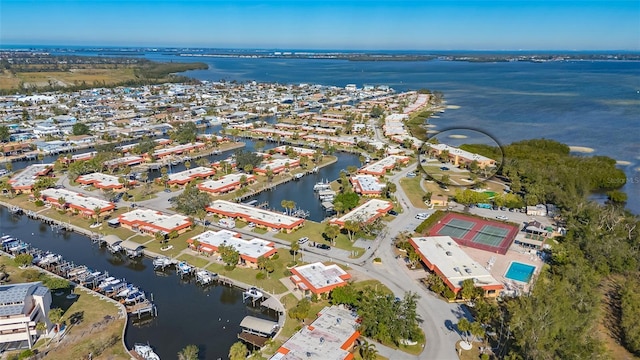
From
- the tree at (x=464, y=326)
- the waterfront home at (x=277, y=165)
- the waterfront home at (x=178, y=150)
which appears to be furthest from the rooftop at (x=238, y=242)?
the waterfront home at (x=178, y=150)

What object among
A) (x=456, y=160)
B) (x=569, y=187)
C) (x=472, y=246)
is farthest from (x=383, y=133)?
(x=472, y=246)

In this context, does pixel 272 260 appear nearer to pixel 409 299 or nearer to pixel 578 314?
pixel 409 299

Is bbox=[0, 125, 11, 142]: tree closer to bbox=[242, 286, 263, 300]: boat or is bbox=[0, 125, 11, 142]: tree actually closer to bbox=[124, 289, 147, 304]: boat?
bbox=[124, 289, 147, 304]: boat

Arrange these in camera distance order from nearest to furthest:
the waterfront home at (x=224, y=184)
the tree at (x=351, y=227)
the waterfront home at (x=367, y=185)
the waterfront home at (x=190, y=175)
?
1. the tree at (x=351, y=227)
2. the waterfront home at (x=367, y=185)
3. the waterfront home at (x=224, y=184)
4. the waterfront home at (x=190, y=175)

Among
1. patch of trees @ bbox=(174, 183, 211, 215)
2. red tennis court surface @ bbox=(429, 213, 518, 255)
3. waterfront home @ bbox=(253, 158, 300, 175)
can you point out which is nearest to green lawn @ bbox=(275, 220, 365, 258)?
red tennis court surface @ bbox=(429, 213, 518, 255)

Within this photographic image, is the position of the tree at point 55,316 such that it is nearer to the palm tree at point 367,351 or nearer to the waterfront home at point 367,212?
the palm tree at point 367,351

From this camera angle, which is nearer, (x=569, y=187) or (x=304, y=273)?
(x=304, y=273)

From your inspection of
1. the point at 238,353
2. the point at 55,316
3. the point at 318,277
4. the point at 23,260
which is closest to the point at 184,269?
the point at 55,316

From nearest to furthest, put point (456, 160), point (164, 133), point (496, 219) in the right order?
point (496, 219)
point (456, 160)
point (164, 133)
